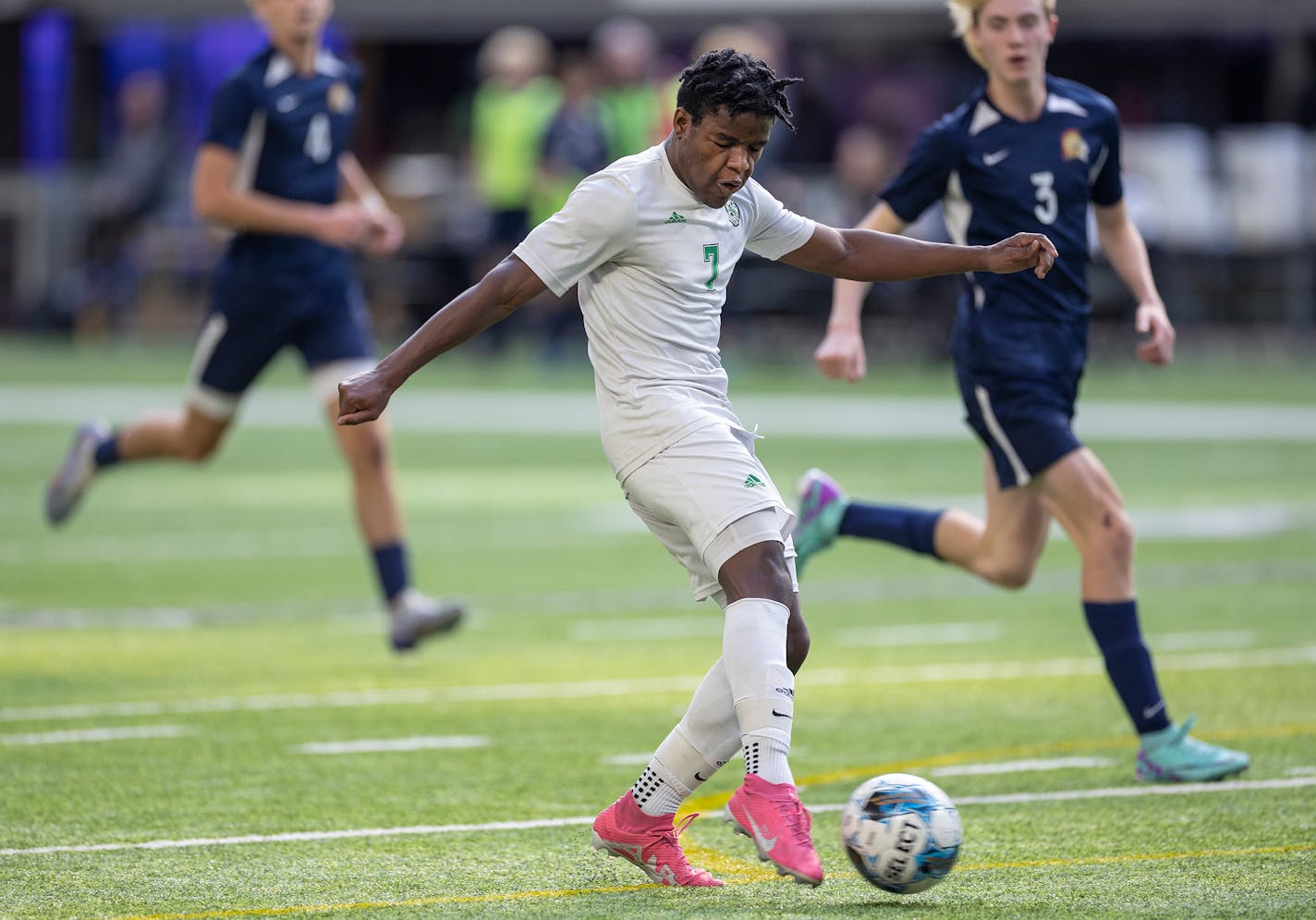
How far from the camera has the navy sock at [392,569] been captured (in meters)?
9.16

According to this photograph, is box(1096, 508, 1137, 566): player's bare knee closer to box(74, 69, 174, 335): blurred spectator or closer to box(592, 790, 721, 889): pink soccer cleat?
box(592, 790, 721, 889): pink soccer cleat

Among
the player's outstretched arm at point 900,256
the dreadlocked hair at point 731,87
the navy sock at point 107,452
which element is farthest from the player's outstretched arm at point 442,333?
the navy sock at point 107,452

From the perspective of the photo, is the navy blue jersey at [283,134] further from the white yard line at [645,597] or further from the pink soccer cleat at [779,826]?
the pink soccer cleat at [779,826]

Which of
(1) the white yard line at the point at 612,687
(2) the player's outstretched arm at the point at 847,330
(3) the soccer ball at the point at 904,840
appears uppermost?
(2) the player's outstretched arm at the point at 847,330

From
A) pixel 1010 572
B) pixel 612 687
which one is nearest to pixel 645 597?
pixel 612 687

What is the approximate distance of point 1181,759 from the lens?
6.76 meters

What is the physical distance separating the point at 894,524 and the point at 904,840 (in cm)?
301

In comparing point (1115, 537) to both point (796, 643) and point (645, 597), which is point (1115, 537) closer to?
point (796, 643)

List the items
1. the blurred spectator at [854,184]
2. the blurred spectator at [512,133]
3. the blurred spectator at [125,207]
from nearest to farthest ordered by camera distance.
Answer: the blurred spectator at [512,133], the blurred spectator at [854,184], the blurred spectator at [125,207]

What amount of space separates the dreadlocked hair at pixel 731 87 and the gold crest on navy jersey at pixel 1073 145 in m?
1.92

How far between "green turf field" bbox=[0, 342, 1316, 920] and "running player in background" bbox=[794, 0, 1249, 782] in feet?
1.71

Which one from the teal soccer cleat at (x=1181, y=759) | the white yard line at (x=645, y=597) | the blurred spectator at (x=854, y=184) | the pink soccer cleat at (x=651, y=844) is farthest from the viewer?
the blurred spectator at (x=854, y=184)

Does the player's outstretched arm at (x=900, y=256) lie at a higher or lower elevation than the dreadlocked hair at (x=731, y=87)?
lower

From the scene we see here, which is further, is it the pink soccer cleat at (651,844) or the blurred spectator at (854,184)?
the blurred spectator at (854,184)
